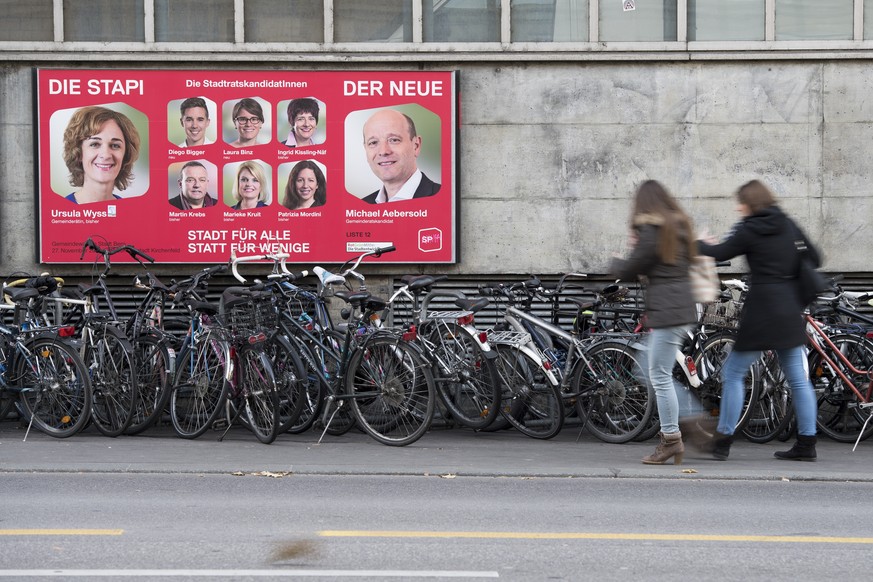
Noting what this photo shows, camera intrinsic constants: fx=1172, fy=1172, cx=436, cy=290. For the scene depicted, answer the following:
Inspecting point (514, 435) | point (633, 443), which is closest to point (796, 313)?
point (633, 443)

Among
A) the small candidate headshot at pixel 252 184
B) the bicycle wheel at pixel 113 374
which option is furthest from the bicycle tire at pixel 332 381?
the small candidate headshot at pixel 252 184

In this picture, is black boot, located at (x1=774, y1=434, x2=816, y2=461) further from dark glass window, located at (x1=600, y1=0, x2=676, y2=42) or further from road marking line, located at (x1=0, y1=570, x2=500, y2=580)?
dark glass window, located at (x1=600, y1=0, x2=676, y2=42)

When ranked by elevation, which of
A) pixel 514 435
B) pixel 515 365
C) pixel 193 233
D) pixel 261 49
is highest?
pixel 261 49

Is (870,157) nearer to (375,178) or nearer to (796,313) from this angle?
(796,313)

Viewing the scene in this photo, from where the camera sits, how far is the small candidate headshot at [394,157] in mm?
11367

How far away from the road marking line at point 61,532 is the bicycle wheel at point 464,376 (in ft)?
11.3

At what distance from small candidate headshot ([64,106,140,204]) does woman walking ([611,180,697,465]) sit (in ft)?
18.1

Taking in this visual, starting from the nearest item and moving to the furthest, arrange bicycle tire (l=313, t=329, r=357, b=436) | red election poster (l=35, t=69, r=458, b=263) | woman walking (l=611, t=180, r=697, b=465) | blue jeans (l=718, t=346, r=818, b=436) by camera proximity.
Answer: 1. woman walking (l=611, t=180, r=697, b=465)
2. blue jeans (l=718, t=346, r=818, b=436)
3. bicycle tire (l=313, t=329, r=357, b=436)
4. red election poster (l=35, t=69, r=458, b=263)

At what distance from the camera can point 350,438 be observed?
959 centimetres

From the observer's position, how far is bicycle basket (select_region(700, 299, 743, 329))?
906 cm

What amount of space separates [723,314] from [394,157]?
12.4 ft

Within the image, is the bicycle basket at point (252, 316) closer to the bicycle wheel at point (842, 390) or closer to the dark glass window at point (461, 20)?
the dark glass window at point (461, 20)

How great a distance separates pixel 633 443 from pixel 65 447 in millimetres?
4434

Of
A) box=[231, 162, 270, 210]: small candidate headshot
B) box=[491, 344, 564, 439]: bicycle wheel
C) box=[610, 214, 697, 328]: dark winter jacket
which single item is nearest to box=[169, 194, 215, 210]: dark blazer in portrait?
box=[231, 162, 270, 210]: small candidate headshot
